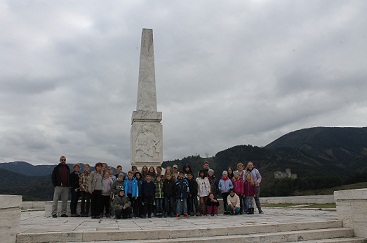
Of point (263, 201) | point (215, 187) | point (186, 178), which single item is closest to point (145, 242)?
point (186, 178)

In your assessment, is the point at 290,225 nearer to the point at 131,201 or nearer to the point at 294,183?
the point at 131,201

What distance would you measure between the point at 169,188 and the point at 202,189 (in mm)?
1075

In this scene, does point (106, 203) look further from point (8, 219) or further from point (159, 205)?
point (8, 219)

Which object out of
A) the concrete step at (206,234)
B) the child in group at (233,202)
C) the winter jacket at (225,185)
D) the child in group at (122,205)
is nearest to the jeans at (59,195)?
the child in group at (122,205)

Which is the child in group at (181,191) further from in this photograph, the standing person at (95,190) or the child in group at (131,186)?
the standing person at (95,190)

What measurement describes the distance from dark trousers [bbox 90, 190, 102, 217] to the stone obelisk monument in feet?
13.8

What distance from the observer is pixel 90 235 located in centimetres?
601

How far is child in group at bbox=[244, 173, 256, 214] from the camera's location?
1020 centimetres

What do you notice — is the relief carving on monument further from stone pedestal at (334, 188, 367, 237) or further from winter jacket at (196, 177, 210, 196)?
stone pedestal at (334, 188, 367, 237)

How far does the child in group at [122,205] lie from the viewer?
9.36 metres

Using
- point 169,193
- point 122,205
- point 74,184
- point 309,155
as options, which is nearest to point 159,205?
point 169,193

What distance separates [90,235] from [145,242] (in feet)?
3.54

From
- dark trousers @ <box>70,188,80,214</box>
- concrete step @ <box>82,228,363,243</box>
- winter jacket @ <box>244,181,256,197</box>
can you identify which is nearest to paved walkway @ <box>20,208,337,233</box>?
concrete step @ <box>82,228,363,243</box>

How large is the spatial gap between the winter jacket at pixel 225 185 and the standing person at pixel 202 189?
461 millimetres
